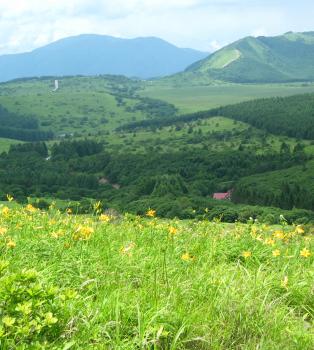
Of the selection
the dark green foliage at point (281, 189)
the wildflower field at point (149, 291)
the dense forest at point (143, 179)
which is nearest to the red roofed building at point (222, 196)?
the dark green foliage at point (281, 189)

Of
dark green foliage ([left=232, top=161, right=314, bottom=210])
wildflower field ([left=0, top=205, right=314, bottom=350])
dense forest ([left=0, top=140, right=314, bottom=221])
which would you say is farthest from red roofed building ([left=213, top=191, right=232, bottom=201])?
wildflower field ([left=0, top=205, right=314, bottom=350])

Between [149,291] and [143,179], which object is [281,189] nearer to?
[143,179]

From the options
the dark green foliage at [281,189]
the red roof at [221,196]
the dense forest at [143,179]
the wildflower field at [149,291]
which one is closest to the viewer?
the wildflower field at [149,291]

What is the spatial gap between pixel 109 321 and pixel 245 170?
18577 cm

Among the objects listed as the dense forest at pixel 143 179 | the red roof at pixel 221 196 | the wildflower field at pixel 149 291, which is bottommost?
the red roof at pixel 221 196

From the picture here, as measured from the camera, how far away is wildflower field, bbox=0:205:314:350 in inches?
177

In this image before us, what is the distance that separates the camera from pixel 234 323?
17.3 ft

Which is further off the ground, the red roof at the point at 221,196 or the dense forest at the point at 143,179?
the dense forest at the point at 143,179

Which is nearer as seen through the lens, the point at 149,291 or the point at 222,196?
the point at 149,291

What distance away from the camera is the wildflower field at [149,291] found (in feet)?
14.7

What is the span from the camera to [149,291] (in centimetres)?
572

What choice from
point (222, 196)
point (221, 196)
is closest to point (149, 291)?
point (221, 196)

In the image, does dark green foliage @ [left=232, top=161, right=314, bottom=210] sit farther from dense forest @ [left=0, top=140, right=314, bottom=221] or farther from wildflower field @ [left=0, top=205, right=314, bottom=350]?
wildflower field @ [left=0, top=205, right=314, bottom=350]

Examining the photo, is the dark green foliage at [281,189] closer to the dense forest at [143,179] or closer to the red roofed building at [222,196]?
the dense forest at [143,179]
